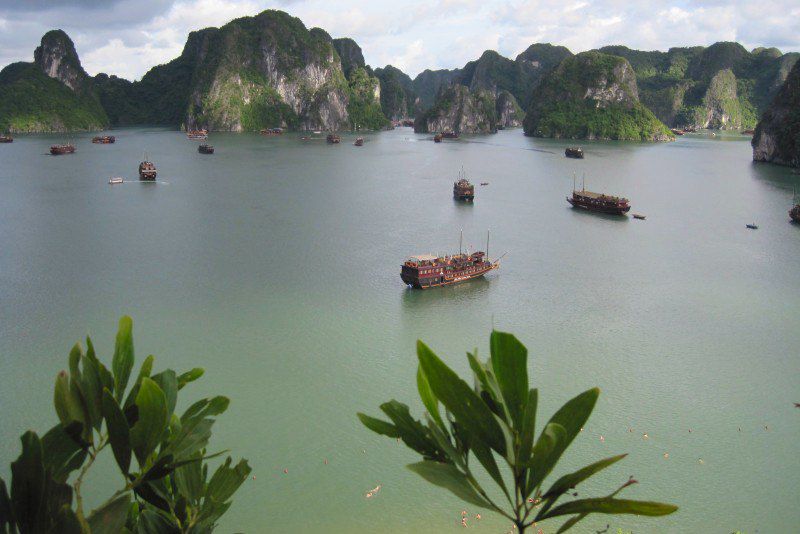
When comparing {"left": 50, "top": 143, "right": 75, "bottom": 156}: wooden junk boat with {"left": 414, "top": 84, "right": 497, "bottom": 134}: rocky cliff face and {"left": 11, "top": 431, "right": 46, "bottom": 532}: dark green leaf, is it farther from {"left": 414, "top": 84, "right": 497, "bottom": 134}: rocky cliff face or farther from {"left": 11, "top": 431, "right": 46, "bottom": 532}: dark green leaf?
{"left": 11, "top": 431, "right": 46, "bottom": 532}: dark green leaf

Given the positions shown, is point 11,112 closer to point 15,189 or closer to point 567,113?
point 15,189

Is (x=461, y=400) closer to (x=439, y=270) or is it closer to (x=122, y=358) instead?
(x=122, y=358)

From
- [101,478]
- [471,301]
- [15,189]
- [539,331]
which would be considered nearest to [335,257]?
[471,301]

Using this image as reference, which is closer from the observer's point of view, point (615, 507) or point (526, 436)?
point (615, 507)

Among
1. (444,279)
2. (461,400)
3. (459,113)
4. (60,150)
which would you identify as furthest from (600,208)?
(459,113)

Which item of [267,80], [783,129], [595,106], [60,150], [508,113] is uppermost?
[267,80]

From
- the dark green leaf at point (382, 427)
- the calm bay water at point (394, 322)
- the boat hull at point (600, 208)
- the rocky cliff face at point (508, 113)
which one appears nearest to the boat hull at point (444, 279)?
the calm bay water at point (394, 322)

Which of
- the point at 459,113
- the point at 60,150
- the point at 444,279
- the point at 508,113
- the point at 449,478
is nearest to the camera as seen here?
the point at 449,478
